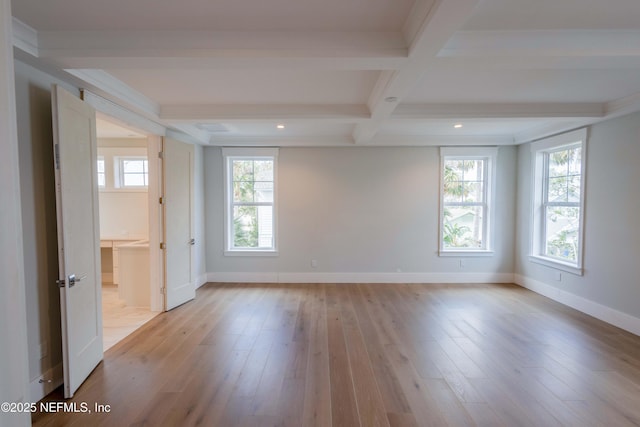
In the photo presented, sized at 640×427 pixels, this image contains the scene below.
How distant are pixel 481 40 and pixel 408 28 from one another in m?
0.51

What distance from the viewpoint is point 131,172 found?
5172 mm

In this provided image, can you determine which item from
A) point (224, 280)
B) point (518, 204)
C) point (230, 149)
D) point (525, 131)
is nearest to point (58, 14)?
point (230, 149)

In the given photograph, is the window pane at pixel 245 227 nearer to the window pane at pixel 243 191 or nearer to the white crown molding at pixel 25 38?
the window pane at pixel 243 191

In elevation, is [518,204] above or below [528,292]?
above

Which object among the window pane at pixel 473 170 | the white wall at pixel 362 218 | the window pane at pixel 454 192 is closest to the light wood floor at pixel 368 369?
the white wall at pixel 362 218

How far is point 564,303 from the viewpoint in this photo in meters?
4.05

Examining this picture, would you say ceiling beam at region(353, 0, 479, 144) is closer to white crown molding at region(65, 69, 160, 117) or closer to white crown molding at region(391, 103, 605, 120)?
white crown molding at region(391, 103, 605, 120)

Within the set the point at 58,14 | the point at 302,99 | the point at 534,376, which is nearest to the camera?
→ the point at 58,14

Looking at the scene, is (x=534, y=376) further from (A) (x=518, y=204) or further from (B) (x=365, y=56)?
(A) (x=518, y=204)

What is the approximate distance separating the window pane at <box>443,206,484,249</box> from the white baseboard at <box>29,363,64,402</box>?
5326 mm

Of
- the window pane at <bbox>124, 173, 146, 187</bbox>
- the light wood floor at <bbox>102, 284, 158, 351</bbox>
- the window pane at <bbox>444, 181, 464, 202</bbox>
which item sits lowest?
the light wood floor at <bbox>102, 284, 158, 351</bbox>

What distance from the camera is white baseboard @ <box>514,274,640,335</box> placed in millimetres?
3198

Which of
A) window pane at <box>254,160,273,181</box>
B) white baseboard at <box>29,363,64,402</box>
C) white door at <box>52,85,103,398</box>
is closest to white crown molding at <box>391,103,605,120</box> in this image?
window pane at <box>254,160,273,181</box>

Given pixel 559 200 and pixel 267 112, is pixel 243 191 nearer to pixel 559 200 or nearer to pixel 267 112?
pixel 267 112
